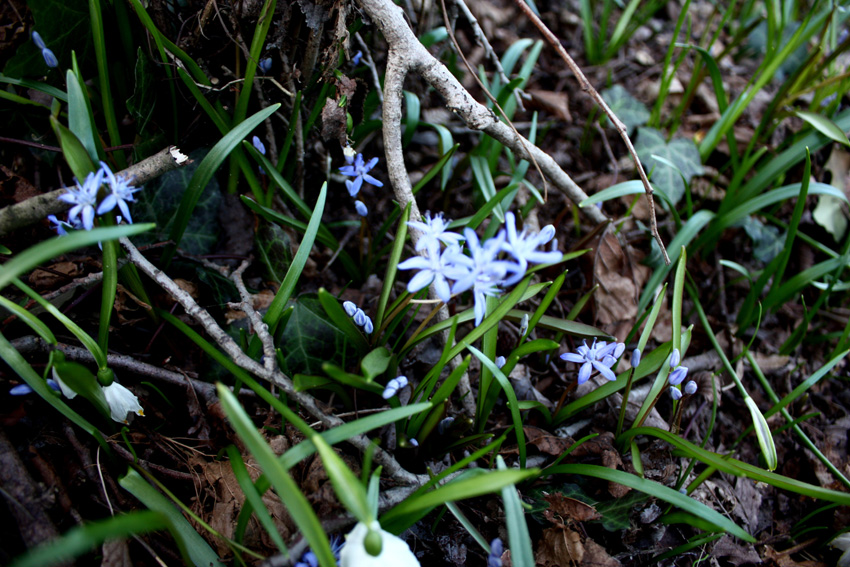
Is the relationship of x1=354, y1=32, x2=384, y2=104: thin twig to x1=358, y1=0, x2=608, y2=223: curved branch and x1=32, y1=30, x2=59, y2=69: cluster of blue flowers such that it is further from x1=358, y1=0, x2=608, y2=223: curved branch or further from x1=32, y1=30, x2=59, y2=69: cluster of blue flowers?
x1=32, y1=30, x2=59, y2=69: cluster of blue flowers

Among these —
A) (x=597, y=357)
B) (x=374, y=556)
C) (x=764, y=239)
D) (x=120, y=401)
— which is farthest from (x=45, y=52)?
(x=764, y=239)

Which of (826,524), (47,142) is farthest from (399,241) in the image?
(826,524)

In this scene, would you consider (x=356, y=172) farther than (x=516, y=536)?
Yes

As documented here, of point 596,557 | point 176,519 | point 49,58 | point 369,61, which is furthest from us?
point 369,61

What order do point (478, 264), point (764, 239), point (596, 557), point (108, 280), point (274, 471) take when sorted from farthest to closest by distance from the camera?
1. point (764, 239)
2. point (596, 557)
3. point (108, 280)
4. point (478, 264)
5. point (274, 471)

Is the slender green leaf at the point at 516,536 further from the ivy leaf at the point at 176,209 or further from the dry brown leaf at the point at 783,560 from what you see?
the ivy leaf at the point at 176,209

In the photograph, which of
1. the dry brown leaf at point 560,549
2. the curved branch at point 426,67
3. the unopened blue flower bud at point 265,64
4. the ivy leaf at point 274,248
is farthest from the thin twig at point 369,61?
the dry brown leaf at point 560,549

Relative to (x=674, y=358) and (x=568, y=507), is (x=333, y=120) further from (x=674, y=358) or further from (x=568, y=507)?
(x=568, y=507)
